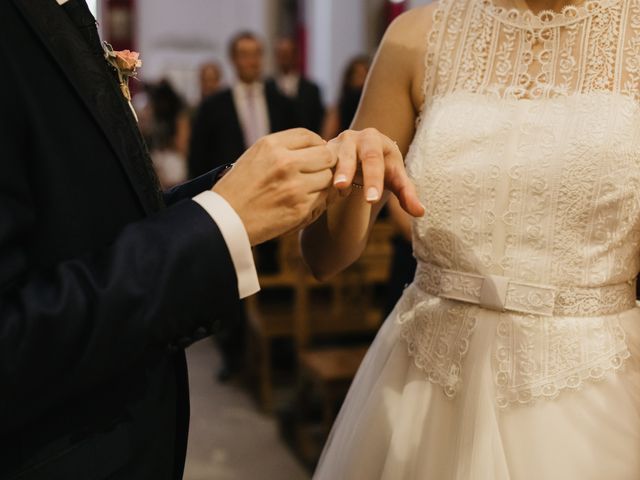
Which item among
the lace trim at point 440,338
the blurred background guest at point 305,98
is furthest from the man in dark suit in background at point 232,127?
the lace trim at point 440,338

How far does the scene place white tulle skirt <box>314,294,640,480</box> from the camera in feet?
4.58

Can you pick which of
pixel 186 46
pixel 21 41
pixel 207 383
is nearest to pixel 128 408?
pixel 21 41

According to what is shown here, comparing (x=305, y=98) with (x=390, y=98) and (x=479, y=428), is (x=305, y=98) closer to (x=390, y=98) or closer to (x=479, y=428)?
(x=390, y=98)

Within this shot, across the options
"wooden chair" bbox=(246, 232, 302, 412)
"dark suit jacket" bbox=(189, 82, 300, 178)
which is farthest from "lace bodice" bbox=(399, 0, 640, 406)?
"dark suit jacket" bbox=(189, 82, 300, 178)

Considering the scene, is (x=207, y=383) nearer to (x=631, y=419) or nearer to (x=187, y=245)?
(x=631, y=419)

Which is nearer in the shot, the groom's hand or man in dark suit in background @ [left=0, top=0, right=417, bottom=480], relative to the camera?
man in dark suit in background @ [left=0, top=0, right=417, bottom=480]

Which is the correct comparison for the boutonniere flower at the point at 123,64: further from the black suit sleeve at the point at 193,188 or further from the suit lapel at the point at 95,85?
the black suit sleeve at the point at 193,188

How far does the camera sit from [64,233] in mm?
960

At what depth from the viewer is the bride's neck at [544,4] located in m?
1.57

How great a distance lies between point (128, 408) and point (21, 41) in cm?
46

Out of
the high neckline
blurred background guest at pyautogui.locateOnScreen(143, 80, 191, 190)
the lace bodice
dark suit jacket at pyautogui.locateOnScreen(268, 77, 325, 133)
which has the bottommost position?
blurred background guest at pyautogui.locateOnScreen(143, 80, 191, 190)

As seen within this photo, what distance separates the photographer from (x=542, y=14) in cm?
158

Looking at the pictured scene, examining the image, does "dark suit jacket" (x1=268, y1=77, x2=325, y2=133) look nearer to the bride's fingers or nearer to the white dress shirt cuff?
the bride's fingers

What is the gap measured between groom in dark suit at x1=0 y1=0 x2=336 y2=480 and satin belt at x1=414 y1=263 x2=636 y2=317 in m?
0.54
